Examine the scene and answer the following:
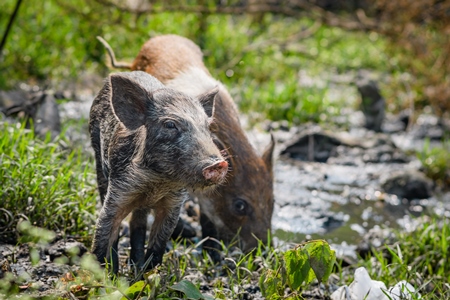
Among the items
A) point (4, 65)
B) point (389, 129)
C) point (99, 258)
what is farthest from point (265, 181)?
point (389, 129)

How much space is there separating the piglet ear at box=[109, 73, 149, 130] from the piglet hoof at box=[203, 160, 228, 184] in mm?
596

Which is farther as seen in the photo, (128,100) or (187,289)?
(128,100)

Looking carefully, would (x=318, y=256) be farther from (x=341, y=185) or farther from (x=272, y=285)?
(x=341, y=185)

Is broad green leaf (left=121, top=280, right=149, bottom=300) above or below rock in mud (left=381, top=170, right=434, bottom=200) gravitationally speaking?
above

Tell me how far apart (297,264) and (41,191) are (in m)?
1.96

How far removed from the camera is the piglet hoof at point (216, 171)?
10.8 feet

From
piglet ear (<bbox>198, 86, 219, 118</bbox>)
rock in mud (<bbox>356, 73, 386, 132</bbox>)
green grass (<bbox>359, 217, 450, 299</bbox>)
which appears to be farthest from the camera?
rock in mud (<bbox>356, 73, 386, 132</bbox>)

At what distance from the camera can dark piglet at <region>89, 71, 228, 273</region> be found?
11.5 ft

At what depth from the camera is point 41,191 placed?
466 centimetres

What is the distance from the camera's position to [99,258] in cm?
382

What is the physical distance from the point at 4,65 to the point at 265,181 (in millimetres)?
4869

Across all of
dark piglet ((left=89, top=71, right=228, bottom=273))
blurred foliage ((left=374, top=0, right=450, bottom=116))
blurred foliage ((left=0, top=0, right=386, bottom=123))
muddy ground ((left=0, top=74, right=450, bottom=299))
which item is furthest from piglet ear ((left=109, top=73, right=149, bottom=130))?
blurred foliage ((left=374, top=0, right=450, bottom=116))

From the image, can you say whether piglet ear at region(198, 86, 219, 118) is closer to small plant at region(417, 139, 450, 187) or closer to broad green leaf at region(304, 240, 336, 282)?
broad green leaf at region(304, 240, 336, 282)

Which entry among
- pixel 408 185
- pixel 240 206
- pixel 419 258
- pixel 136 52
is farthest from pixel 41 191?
pixel 136 52
